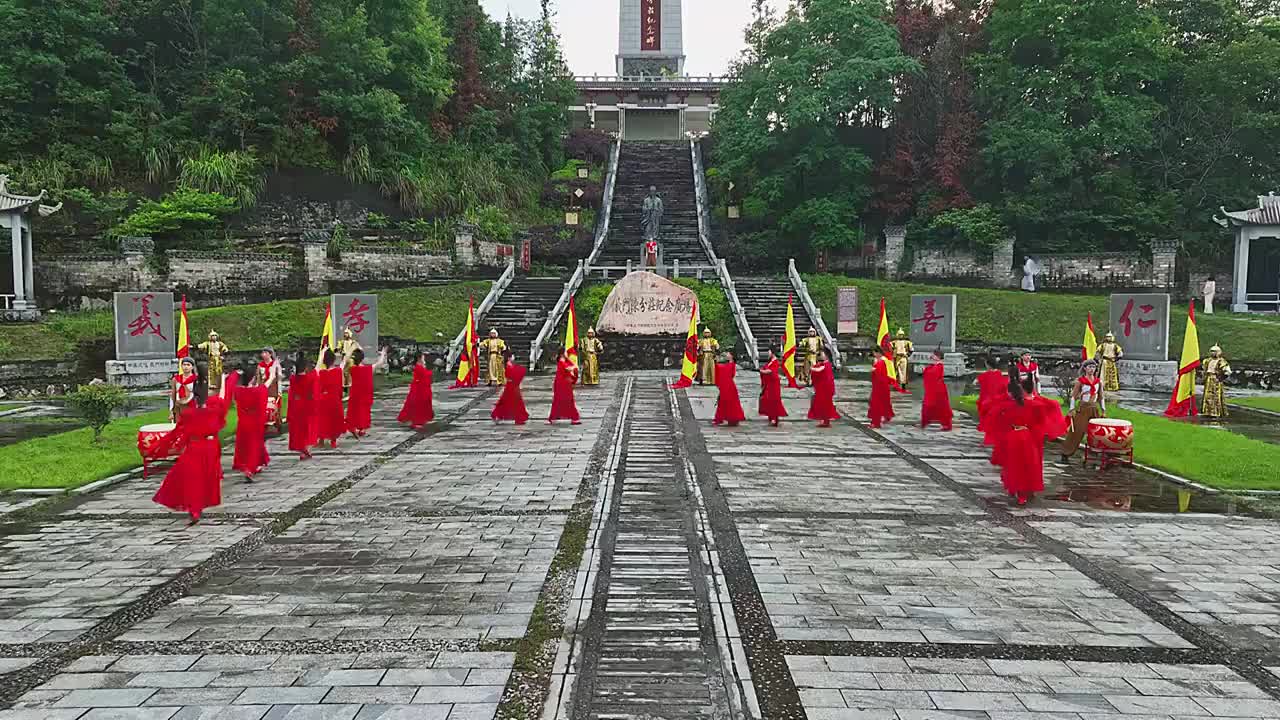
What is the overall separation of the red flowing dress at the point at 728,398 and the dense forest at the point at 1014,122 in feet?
63.0

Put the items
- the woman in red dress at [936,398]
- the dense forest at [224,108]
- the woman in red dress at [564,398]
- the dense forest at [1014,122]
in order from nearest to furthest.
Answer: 1. the woman in red dress at [936,398]
2. the woman in red dress at [564,398]
3. the dense forest at [224,108]
4. the dense forest at [1014,122]

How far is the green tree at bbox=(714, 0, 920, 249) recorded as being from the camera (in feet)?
98.7

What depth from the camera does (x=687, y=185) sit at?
40.2 meters

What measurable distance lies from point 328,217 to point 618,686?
1209 inches

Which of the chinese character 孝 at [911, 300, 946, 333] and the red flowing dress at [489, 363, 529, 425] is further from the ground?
the chinese character 孝 at [911, 300, 946, 333]

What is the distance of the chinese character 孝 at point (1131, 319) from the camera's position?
58.9 ft

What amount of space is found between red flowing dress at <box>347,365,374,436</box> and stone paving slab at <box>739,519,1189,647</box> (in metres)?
7.57

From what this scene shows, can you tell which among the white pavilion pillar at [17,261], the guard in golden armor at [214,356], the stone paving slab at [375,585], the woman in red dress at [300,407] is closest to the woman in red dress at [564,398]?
the woman in red dress at [300,407]

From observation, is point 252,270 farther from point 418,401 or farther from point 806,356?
point 806,356

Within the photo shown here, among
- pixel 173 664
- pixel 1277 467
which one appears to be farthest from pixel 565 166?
pixel 173 664

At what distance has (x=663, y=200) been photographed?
38281 millimetres

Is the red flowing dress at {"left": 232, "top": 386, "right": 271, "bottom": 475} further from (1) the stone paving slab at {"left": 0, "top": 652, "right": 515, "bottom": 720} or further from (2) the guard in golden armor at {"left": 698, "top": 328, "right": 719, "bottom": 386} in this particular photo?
(2) the guard in golden armor at {"left": 698, "top": 328, "right": 719, "bottom": 386}

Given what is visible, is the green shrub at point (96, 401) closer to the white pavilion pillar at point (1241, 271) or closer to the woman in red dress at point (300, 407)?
the woman in red dress at point (300, 407)

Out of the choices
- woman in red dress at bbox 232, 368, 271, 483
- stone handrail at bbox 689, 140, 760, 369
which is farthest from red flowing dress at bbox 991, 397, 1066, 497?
stone handrail at bbox 689, 140, 760, 369
